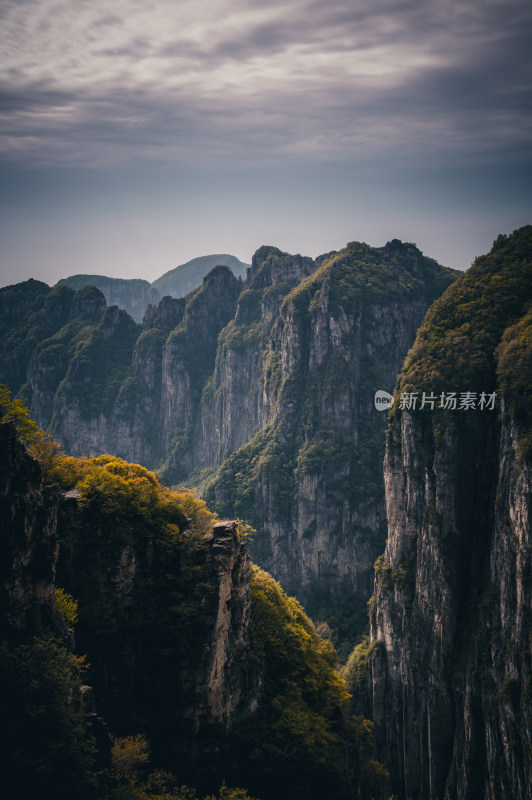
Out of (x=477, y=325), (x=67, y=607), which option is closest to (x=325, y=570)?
(x=477, y=325)

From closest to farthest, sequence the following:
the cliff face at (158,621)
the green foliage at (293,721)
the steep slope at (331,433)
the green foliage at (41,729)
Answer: the green foliage at (41,729)
the cliff face at (158,621)
the green foliage at (293,721)
the steep slope at (331,433)

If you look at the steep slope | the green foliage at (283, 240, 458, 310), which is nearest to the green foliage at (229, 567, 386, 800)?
the steep slope

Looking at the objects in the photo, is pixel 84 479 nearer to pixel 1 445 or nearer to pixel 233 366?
pixel 1 445

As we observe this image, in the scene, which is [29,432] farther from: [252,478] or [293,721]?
[252,478]

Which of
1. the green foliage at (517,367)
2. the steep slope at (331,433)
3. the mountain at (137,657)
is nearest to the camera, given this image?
the mountain at (137,657)

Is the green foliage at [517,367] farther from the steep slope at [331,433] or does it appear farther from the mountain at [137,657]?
the steep slope at [331,433]

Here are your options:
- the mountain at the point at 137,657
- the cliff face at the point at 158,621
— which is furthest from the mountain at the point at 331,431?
the cliff face at the point at 158,621

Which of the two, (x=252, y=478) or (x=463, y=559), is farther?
(x=252, y=478)
